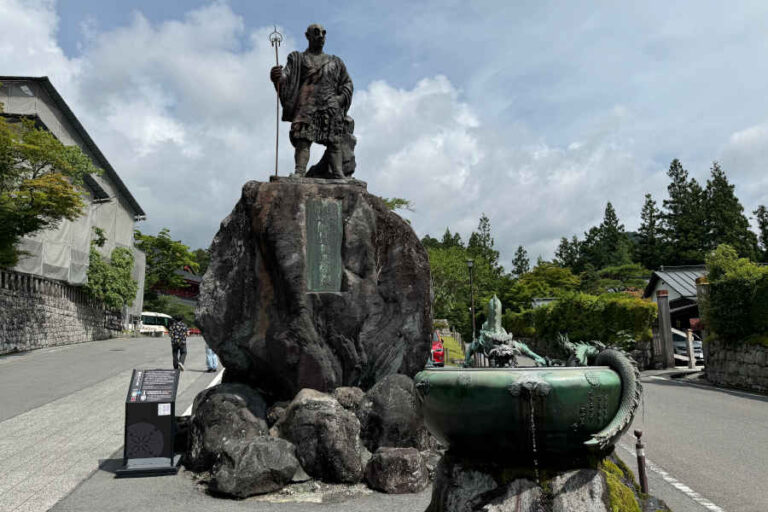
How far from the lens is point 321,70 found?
9.49 m

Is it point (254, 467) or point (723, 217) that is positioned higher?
point (723, 217)

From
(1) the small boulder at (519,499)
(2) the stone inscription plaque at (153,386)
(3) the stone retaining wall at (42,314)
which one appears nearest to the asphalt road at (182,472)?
(2) the stone inscription plaque at (153,386)

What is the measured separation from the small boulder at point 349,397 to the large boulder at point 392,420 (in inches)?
5.1

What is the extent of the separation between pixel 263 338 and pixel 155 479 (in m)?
2.12

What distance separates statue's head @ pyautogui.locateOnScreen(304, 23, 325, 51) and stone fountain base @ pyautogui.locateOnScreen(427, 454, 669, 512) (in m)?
8.04

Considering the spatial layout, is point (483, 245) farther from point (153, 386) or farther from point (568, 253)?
point (153, 386)

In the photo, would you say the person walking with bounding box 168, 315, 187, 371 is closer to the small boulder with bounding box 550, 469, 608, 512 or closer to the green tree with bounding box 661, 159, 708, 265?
the small boulder with bounding box 550, 469, 608, 512

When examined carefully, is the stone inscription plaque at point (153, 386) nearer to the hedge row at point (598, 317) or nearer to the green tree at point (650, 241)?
the hedge row at point (598, 317)

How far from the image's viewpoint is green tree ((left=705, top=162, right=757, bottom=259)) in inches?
1991

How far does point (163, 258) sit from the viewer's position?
5219cm

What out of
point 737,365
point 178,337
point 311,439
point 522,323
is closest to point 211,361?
point 178,337

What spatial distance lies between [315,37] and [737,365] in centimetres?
1499

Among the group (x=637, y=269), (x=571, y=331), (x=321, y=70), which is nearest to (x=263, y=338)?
(x=321, y=70)

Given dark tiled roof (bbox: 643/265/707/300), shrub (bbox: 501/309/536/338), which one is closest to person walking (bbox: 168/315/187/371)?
shrub (bbox: 501/309/536/338)
